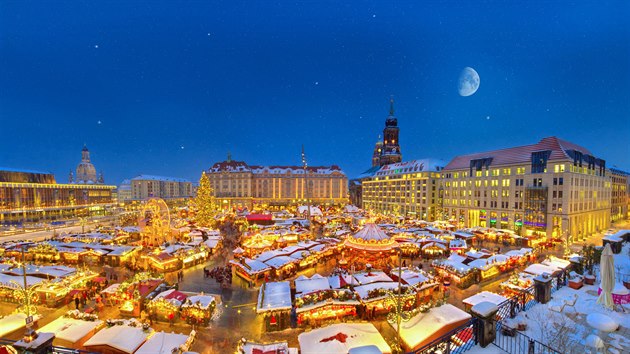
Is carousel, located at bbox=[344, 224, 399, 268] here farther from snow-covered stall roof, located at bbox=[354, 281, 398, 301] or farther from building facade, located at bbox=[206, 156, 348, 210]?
building facade, located at bbox=[206, 156, 348, 210]

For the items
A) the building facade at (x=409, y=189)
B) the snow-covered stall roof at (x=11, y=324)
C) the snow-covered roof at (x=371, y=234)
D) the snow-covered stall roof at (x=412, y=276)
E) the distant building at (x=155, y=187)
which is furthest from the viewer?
the distant building at (x=155, y=187)

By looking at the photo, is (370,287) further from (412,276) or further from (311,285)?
(412,276)

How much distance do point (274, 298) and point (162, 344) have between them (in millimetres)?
5820

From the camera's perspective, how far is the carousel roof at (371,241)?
72.6ft

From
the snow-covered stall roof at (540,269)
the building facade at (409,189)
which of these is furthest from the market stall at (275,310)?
the building facade at (409,189)

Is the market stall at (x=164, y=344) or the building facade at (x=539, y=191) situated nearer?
the market stall at (x=164, y=344)

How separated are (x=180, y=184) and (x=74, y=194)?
57.6 meters

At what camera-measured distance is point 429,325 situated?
442 inches

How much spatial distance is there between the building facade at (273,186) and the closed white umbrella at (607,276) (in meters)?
77.6

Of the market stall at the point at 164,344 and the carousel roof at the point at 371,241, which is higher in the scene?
the carousel roof at the point at 371,241

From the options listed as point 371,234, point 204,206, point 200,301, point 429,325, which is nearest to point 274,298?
point 200,301

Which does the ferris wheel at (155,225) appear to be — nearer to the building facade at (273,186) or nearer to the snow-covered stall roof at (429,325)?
the snow-covered stall roof at (429,325)

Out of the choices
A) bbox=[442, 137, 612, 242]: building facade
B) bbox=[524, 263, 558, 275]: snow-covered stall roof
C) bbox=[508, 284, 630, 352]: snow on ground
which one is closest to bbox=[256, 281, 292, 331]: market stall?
bbox=[508, 284, 630, 352]: snow on ground

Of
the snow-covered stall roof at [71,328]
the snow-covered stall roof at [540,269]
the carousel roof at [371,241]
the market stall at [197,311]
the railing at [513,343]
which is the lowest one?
the market stall at [197,311]
